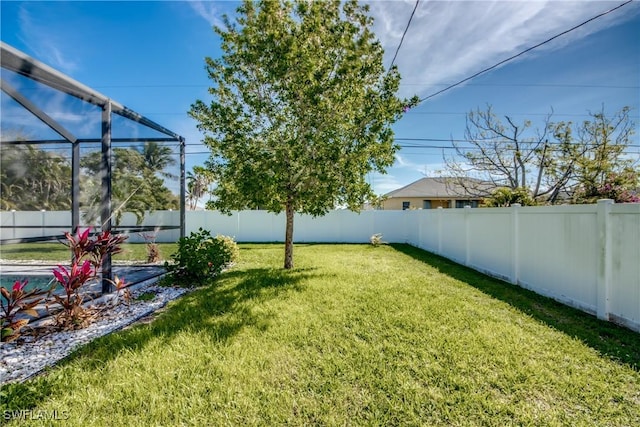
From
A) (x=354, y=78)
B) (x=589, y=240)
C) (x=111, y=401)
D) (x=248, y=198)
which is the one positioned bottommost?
(x=111, y=401)

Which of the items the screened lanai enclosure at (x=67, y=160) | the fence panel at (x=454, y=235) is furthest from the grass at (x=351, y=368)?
the fence panel at (x=454, y=235)

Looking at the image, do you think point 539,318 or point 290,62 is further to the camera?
point 290,62

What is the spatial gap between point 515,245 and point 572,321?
198cm

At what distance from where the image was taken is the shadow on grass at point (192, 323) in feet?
6.93

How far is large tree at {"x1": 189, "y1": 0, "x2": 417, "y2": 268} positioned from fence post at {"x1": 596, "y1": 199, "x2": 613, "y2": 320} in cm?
342

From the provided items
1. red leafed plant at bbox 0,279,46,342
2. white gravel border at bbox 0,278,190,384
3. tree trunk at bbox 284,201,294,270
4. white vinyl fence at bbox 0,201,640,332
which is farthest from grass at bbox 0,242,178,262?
tree trunk at bbox 284,201,294,270

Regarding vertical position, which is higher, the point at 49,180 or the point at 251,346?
the point at 49,180

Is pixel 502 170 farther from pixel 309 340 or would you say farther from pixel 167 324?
pixel 167 324

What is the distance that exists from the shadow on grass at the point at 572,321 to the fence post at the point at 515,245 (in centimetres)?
22

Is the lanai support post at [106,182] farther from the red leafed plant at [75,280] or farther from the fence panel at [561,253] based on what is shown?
the fence panel at [561,253]

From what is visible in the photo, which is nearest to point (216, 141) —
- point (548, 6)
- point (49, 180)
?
point (49, 180)

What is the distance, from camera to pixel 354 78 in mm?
5512

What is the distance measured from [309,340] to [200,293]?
2.58 meters

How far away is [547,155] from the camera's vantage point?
1013cm
